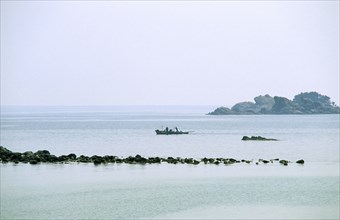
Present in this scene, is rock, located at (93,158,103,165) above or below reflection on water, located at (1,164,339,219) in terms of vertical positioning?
above

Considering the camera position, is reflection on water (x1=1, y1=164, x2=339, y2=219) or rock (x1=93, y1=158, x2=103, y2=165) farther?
rock (x1=93, y1=158, x2=103, y2=165)

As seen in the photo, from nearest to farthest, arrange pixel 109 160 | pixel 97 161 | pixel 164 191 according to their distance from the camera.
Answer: pixel 164 191 → pixel 97 161 → pixel 109 160

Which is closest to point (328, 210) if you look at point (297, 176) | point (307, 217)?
point (307, 217)

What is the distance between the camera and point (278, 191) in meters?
46.6

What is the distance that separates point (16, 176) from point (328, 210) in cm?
2924

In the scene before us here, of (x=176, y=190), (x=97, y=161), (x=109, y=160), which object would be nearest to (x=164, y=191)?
(x=176, y=190)

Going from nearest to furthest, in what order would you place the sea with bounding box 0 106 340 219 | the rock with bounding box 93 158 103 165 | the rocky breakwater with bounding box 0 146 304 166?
the sea with bounding box 0 106 340 219 < the rock with bounding box 93 158 103 165 < the rocky breakwater with bounding box 0 146 304 166

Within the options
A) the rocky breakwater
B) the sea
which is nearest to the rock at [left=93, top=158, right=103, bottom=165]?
the rocky breakwater

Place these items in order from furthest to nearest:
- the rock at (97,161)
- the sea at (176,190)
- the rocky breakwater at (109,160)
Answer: the rocky breakwater at (109,160)
the rock at (97,161)
the sea at (176,190)

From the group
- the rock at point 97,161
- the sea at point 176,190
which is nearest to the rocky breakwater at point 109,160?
the rock at point 97,161

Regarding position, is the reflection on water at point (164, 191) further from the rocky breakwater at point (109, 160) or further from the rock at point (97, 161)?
the rocky breakwater at point (109, 160)

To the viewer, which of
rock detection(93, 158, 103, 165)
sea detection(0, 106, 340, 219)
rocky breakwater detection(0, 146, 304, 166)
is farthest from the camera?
rocky breakwater detection(0, 146, 304, 166)

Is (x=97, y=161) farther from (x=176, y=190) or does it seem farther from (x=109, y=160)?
(x=176, y=190)

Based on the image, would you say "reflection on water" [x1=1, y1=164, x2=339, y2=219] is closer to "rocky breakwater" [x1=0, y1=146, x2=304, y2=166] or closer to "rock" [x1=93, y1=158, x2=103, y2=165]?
"rock" [x1=93, y1=158, x2=103, y2=165]
